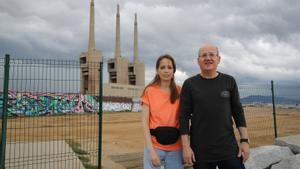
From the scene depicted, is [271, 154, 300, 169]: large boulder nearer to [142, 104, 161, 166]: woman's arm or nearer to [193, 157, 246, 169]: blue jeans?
[193, 157, 246, 169]: blue jeans

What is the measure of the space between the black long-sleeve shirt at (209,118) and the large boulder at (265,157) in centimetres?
346

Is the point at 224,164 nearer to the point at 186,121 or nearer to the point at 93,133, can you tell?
the point at 186,121

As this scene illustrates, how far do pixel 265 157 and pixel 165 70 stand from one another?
4.18 m

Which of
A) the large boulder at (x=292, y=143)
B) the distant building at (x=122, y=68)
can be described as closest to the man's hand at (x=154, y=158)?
the large boulder at (x=292, y=143)

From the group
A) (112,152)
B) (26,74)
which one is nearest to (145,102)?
(26,74)

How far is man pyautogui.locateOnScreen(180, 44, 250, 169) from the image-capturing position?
3.04 m

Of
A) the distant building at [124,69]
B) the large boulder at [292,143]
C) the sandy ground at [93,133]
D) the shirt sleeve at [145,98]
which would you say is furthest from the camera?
the distant building at [124,69]

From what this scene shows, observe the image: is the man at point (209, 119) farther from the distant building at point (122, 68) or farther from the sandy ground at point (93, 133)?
the distant building at point (122, 68)

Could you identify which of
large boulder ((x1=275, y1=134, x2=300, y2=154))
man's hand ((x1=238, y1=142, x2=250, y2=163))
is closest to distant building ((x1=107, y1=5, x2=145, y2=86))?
large boulder ((x1=275, y1=134, x2=300, y2=154))

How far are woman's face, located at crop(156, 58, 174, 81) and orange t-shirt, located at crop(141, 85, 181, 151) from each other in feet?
0.50

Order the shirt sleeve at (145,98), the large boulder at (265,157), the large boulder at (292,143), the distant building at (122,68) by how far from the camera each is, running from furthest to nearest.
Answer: the distant building at (122,68)
the large boulder at (292,143)
the large boulder at (265,157)
the shirt sleeve at (145,98)

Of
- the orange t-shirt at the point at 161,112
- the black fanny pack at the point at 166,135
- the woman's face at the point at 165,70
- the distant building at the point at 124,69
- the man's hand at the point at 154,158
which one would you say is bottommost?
the man's hand at the point at 154,158

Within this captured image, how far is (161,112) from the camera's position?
3143 millimetres

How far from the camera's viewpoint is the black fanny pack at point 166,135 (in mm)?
3104
